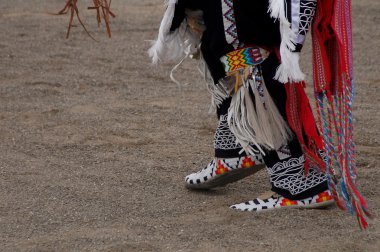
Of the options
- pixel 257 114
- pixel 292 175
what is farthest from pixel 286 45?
pixel 292 175

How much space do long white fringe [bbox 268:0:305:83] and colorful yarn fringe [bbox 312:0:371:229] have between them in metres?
0.13

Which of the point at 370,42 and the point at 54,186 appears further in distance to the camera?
the point at 370,42

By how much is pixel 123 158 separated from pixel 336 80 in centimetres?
129

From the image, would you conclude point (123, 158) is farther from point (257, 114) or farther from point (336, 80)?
point (336, 80)

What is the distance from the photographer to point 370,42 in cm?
676

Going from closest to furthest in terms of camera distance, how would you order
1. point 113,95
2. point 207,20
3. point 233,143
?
point 207,20 < point 233,143 < point 113,95

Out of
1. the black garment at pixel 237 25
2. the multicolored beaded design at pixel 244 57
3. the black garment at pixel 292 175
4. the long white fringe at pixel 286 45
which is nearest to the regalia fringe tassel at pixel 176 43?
the black garment at pixel 237 25

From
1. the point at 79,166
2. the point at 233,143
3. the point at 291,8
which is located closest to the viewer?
the point at 291,8

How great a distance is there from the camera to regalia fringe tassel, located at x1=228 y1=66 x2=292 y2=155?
3.33 metres

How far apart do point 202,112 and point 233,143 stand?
1391 millimetres

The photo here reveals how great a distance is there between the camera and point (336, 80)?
325cm

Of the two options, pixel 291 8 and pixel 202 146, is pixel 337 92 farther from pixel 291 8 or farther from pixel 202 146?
pixel 202 146

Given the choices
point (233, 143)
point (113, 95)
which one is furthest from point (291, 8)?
point (113, 95)

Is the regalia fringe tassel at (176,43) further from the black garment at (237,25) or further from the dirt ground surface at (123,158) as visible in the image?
the dirt ground surface at (123,158)
